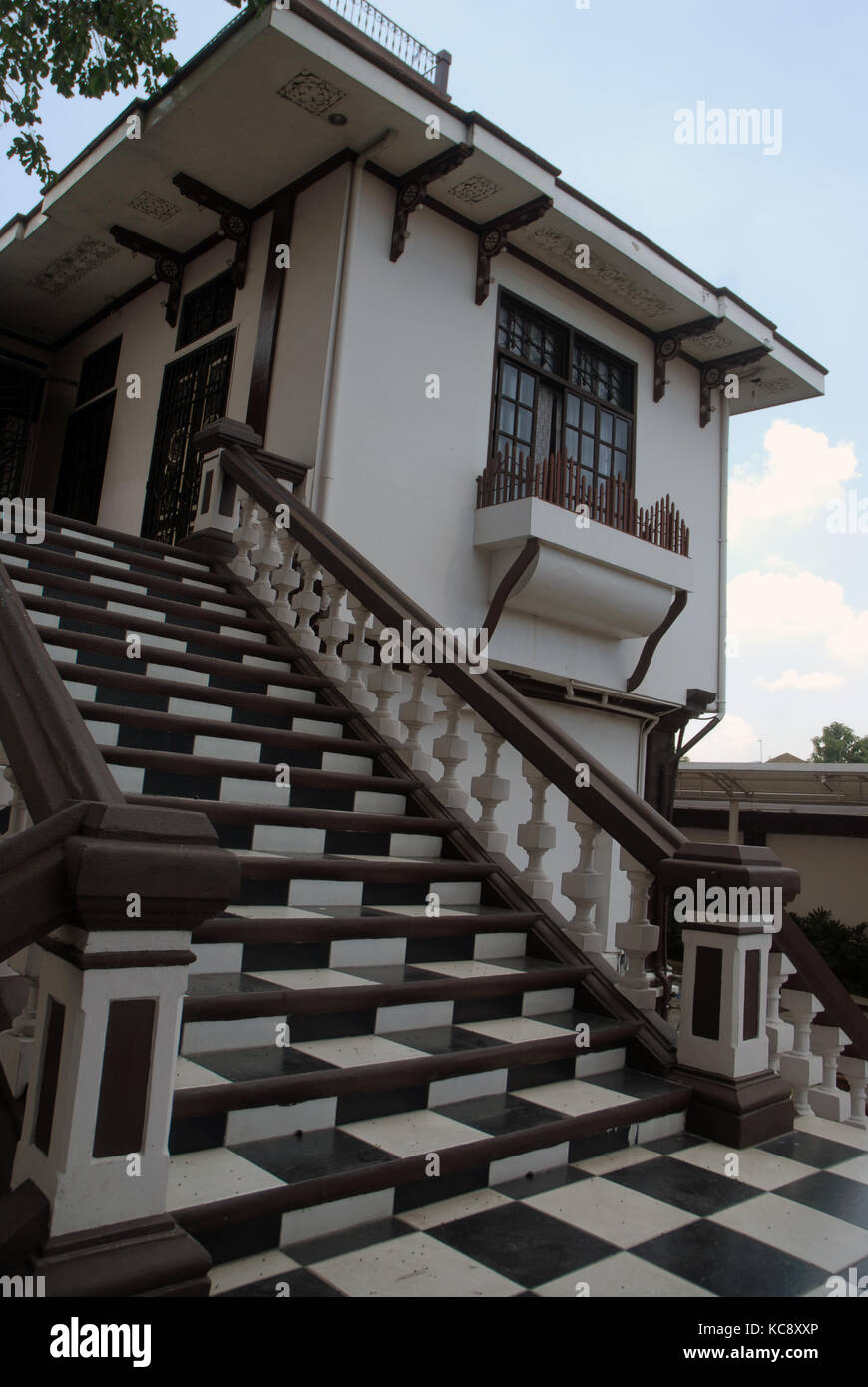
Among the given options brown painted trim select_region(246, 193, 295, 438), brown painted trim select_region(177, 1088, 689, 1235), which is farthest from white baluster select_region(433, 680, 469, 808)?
brown painted trim select_region(246, 193, 295, 438)

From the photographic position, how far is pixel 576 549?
24.6 feet

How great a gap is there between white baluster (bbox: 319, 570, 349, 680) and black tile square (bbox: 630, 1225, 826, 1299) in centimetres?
349

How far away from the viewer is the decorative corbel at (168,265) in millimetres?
8625

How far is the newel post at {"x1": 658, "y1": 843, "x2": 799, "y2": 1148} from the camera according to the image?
3074mm

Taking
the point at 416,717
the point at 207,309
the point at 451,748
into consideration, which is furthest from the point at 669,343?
the point at 451,748

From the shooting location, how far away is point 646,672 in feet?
29.8

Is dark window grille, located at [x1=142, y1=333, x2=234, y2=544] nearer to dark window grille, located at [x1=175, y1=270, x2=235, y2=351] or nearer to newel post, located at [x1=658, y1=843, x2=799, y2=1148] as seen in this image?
dark window grille, located at [x1=175, y1=270, x2=235, y2=351]

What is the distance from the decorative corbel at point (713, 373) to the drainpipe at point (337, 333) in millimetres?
4528

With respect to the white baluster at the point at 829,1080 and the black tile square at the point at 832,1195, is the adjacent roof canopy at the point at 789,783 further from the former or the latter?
the black tile square at the point at 832,1195

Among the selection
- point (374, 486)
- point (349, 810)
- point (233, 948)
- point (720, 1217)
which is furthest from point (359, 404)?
point (720, 1217)

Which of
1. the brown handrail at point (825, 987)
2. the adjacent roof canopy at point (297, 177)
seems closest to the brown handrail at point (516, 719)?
the brown handrail at point (825, 987)

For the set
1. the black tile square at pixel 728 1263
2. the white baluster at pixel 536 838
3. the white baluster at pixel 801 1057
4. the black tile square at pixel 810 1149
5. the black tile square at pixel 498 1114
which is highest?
the white baluster at pixel 536 838

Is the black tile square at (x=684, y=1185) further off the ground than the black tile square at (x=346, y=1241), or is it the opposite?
the black tile square at (x=684, y=1185)
